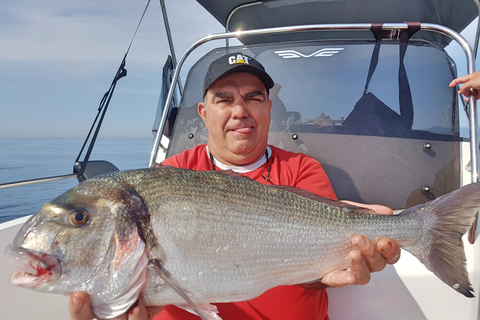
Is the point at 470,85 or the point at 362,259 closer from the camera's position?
the point at 362,259

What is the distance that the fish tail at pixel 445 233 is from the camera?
5.50 feet

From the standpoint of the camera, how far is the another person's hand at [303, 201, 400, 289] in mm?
1663

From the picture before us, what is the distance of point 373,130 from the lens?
119 inches

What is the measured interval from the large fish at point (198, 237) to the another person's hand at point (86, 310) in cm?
3

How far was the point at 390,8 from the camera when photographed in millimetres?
5918

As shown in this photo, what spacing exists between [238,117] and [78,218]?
1.39m

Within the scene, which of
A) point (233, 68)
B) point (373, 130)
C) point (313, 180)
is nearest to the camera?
point (313, 180)

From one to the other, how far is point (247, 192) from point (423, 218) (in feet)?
3.12

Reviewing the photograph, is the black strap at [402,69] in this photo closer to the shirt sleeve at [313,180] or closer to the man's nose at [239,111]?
the shirt sleeve at [313,180]

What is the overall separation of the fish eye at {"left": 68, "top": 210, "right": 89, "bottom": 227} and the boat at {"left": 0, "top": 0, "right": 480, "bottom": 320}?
4.46ft

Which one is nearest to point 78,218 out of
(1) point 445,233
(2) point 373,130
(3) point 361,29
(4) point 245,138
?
(4) point 245,138

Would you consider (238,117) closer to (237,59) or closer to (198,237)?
(237,59)

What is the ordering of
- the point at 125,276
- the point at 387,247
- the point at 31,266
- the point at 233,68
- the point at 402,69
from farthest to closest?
the point at 402,69 < the point at 233,68 < the point at 387,247 < the point at 125,276 < the point at 31,266

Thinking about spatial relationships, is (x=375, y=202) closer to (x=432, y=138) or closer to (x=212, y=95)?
(x=432, y=138)
